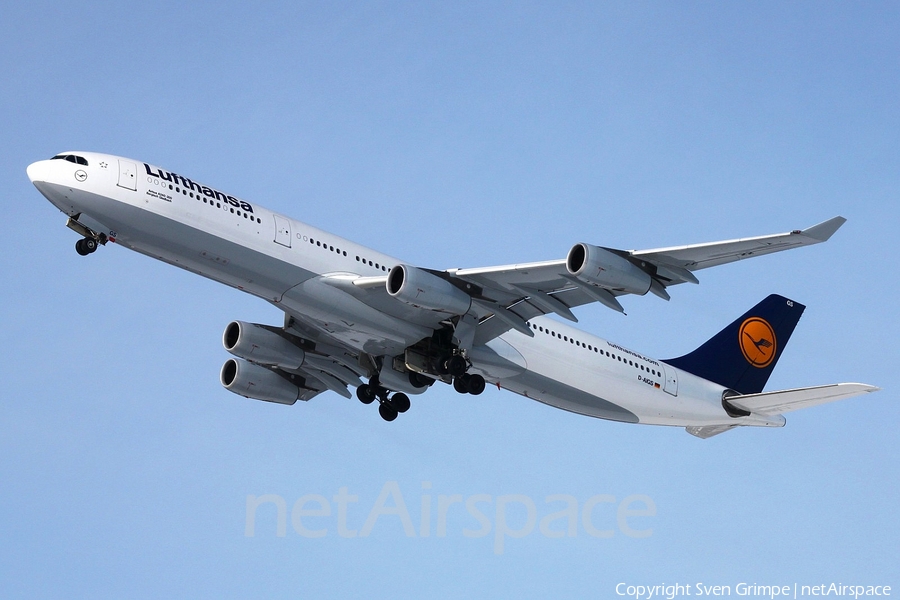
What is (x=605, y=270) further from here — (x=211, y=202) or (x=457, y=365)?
(x=211, y=202)

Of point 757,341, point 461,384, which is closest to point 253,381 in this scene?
point 461,384

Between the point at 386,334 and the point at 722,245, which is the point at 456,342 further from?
the point at 722,245

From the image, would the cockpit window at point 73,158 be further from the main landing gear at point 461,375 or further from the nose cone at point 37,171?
the main landing gear at point 461,375

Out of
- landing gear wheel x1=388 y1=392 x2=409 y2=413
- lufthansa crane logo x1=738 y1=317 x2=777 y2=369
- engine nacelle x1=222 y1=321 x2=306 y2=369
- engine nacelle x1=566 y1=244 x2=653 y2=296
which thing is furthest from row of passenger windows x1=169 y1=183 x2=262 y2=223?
lufthansa crane logo x1=738 y1=317 x2=777 y2=369

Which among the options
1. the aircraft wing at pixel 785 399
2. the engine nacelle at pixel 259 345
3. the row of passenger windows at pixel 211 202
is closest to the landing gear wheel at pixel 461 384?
the engine nacelle at pixel 259 345

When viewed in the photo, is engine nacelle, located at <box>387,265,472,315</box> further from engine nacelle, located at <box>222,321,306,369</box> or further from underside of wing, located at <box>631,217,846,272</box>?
engine nacelle, located at <box>222,321,306,369</box>

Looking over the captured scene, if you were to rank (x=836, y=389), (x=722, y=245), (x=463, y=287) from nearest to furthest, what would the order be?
(x=722, y=245) < (x=463, y=287) < (x=836, y=389)

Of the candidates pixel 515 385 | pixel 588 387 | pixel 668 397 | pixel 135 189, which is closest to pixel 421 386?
pixel 515 385

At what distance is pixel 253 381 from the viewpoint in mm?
37875

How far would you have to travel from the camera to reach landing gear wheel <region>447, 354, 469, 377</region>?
32406mm

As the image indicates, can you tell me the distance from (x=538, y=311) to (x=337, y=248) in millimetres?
6265

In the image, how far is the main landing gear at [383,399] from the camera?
36.5 m

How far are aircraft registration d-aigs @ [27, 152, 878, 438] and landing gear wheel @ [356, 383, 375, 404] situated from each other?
5cm

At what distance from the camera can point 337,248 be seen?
31266 mm
